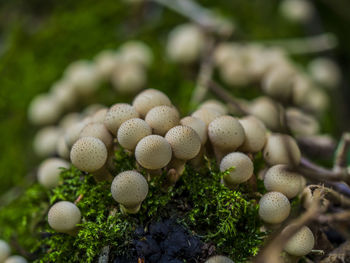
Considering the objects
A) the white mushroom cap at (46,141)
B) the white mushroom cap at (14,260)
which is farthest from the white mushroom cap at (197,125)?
the white mushroom cap at (46,141)

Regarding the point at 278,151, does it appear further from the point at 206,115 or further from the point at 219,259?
the point at 219,259

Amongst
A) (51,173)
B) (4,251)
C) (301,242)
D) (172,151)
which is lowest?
(4,251)

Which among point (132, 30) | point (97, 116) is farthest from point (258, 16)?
point (97, 116)

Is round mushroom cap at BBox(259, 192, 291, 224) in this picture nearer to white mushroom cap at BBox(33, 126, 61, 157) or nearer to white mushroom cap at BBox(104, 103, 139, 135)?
white mushroom cap at BBox(104, 103, 139, 135)

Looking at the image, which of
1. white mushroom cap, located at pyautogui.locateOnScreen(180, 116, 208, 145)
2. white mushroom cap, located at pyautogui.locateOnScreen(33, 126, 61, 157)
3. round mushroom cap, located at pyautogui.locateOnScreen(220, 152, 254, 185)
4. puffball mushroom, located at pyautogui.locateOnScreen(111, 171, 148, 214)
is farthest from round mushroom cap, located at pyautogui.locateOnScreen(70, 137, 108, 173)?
white mushroom cap, located at pyautogui.locateOnScreen(33, 126, 61, 157)

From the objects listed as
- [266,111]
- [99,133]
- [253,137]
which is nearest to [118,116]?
[99,133]

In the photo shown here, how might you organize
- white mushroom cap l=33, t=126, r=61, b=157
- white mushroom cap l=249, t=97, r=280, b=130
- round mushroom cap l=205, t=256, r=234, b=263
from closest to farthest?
round mushroom cap l=205, t=256, r=234, b=263
white mushroom cap l=249, t=97, r=280, b=130
white mushroom cap l=33, t=126, r=61, b=157

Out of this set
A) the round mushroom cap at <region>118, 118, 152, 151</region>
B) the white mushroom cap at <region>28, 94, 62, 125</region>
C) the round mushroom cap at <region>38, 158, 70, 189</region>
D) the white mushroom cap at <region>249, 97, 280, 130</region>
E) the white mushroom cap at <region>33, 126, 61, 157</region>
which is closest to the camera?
the round mushroom cap at <region>118, 118, 152, 151</region>

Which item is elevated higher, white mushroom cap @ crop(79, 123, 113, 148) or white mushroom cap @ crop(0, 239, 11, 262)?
white mushroom cap @ crop(79, 123, 113, 148)
